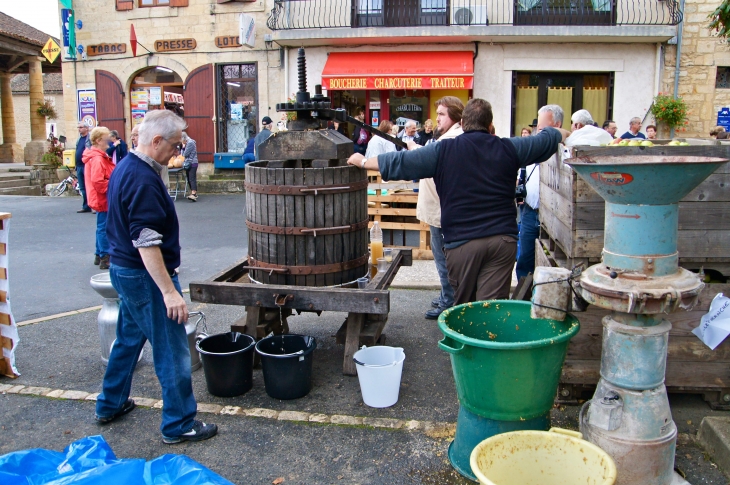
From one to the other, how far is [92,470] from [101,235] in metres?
5.93

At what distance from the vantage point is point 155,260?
3.37 metres

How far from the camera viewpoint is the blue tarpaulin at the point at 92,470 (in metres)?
2.75

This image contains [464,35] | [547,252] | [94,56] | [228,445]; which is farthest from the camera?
[94,56]

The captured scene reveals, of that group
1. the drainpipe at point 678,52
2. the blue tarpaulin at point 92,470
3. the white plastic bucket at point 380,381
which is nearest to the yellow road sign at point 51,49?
the drainpipe at point 678,52

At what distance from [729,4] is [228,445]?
662cm

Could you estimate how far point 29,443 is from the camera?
3.68 meters

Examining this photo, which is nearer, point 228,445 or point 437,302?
point 228,445

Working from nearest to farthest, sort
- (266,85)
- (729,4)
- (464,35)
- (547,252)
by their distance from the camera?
(547,252) < (729,4) < (464,35) < (266,85)

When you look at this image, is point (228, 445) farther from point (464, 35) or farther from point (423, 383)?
point (464, 35)

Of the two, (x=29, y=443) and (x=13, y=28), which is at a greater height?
(x=13, y=28)

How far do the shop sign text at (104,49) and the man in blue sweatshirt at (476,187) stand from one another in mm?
15969

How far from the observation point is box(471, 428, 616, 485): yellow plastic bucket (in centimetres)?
251

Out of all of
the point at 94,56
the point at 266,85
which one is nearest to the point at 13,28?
the point at 94,56

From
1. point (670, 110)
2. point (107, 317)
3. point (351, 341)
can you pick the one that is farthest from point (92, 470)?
point (670, 110)
